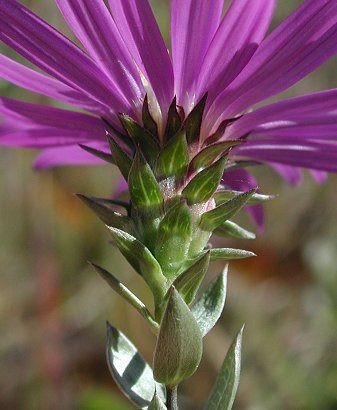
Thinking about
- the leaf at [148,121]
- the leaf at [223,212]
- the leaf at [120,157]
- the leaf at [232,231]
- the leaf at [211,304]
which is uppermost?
the leaf at [148,121]

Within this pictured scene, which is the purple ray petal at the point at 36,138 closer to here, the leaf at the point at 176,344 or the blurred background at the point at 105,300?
the leaf at the point at 176,344

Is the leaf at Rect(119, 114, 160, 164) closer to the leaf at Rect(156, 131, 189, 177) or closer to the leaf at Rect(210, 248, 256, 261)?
the leaf at Rect(156, 131, 189, 177)

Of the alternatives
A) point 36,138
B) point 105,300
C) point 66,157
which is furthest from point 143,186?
point 105,300

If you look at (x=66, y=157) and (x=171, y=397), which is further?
(x=66, y=157)

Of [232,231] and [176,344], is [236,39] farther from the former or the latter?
[176,344]

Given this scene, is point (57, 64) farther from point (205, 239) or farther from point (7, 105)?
point (205, 239)

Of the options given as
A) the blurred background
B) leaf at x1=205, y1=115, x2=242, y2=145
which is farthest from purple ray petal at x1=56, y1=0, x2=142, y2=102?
the blurred background

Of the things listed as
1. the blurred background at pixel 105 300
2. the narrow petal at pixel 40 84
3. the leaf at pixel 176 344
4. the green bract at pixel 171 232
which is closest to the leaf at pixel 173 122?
the green bract at pixel 171 232
